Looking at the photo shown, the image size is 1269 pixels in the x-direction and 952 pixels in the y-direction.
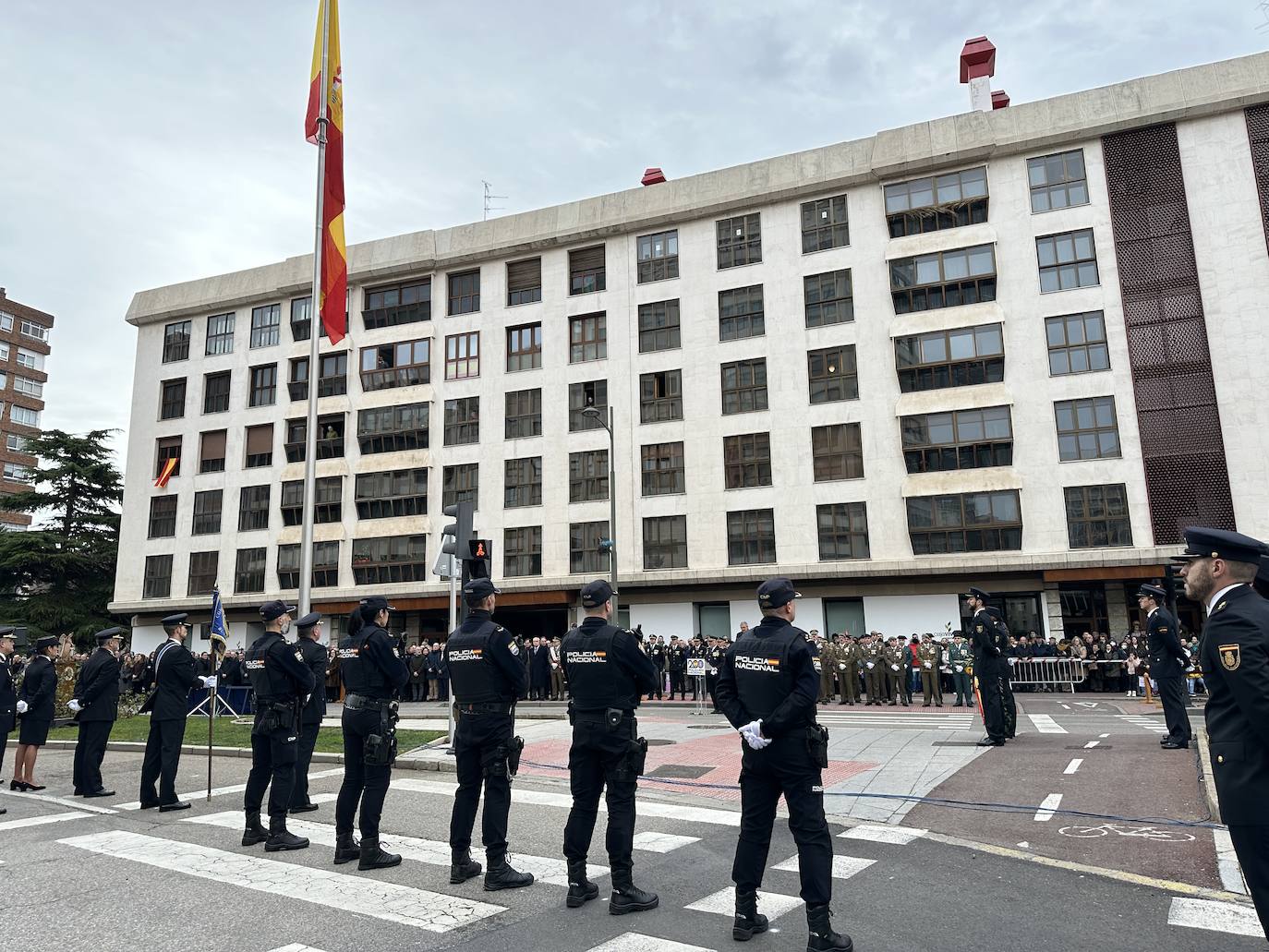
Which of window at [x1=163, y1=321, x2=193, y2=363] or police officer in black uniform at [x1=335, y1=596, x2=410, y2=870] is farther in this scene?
window at [x1=163, y1=321, x2=193, y2=363]

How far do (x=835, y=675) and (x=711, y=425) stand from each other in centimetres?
1392

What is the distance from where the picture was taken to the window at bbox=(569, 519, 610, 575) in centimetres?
3553

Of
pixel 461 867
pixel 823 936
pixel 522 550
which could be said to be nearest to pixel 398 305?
pixel 522 550

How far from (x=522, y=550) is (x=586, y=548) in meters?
3.04

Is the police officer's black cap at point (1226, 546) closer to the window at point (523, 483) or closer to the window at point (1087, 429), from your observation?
the window at point (1087, 429)

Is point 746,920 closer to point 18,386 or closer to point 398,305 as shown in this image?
point 398,305

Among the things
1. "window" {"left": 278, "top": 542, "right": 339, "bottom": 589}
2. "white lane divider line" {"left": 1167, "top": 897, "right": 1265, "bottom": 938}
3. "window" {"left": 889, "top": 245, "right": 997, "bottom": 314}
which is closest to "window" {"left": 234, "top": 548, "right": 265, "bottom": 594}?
"window" {"left": 278, "top": 542, "right": 339, "bottom": 589}

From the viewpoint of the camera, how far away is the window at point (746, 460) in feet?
111

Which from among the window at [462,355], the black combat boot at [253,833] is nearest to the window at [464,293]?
the window at [462,355]

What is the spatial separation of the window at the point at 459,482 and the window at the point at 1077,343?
23516 mm

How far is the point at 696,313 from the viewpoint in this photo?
117ft

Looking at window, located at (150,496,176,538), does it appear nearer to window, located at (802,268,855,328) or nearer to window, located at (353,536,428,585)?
window, located at (353,536,428,585)

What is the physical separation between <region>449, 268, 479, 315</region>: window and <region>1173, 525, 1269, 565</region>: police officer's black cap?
3776 centimetres

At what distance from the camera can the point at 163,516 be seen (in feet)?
145
